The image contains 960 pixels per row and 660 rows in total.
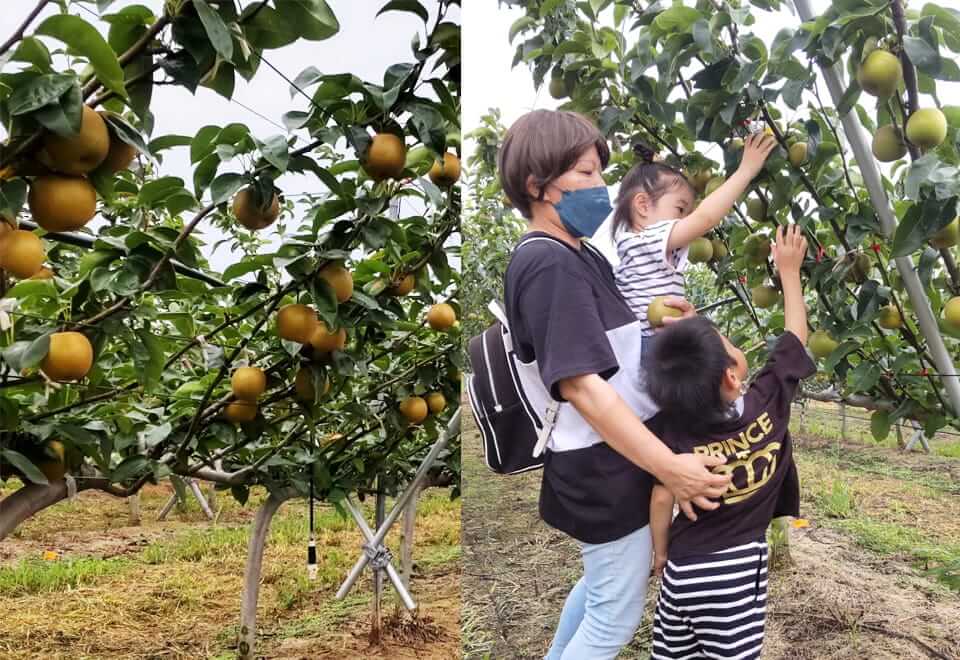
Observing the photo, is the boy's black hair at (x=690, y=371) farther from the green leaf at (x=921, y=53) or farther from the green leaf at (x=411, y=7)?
the green leaf at (x=411, y=7)

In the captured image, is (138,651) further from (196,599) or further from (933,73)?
(933,73)

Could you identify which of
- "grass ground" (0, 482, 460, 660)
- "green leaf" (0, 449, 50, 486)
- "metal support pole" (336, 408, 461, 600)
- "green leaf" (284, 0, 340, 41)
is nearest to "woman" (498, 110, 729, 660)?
"green leaf" (284, 0, 340, 41)

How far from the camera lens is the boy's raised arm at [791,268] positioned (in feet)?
3.34

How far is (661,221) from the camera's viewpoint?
996 millimetres

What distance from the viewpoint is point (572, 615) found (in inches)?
42.4

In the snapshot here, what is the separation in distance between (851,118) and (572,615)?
0.75m

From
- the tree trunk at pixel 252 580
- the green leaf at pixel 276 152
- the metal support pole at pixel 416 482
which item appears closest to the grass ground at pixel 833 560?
the green leaf at pixel 276 152

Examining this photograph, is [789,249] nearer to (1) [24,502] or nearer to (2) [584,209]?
(2) [584,209]

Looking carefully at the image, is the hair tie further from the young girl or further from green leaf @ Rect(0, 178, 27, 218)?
green leaf @ Rect(0, 178, 27, 218)

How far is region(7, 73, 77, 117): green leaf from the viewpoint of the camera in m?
0.76

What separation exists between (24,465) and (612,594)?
37.4 inches

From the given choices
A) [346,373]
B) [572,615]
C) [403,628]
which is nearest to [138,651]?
[403,628]

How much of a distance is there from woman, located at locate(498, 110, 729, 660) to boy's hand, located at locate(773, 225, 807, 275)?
17 centimetres

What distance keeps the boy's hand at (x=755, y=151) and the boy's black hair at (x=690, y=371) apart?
0.71ft
